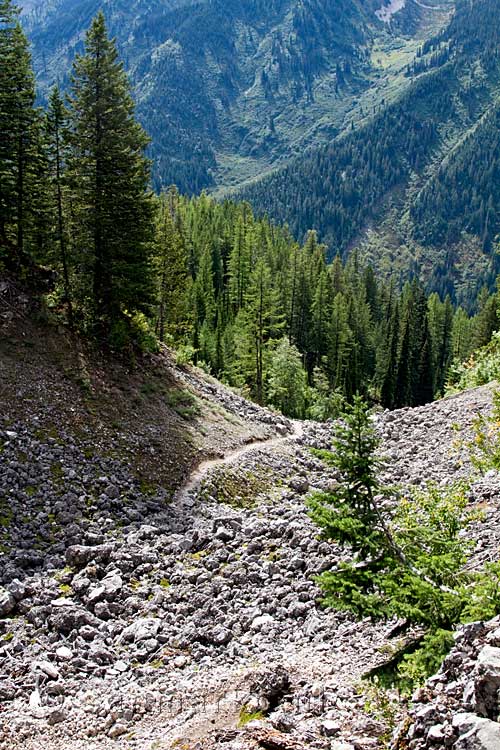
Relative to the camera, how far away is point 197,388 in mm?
35781

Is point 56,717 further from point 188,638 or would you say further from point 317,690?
point 317,690

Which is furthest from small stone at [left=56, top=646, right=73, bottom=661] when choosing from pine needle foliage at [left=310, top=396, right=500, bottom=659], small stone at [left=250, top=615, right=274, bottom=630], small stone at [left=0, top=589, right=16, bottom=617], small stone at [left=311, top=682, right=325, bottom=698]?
pine needle foliage at [left=310, top=396, right=500, bottom=659]

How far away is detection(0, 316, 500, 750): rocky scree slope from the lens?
11.2m

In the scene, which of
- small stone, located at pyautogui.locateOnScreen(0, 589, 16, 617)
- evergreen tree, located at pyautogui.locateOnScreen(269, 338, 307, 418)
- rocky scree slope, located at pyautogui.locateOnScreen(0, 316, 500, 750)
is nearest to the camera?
rocky scree slope, located at pyautogui.locateOnScreen(0, 316, 500, 750)

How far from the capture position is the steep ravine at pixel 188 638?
10945mm

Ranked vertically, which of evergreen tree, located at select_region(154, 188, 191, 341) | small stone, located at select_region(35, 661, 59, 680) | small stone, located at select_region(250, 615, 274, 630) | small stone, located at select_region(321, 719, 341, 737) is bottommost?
small stone, located at select_region(35, 661, 59, 680)

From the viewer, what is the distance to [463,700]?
752 cm

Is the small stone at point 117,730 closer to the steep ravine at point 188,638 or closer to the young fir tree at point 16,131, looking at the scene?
the steep ravine at point 188,638

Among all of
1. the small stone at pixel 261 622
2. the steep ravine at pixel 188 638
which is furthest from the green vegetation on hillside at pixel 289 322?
the small stone at pixel 261 622

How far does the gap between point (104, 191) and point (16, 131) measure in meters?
4.84

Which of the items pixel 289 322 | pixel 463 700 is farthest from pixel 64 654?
pixel 289 322

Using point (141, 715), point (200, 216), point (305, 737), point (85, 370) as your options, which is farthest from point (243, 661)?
point (200, 216)

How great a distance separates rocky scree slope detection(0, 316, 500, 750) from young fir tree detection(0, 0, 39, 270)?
1065 cm

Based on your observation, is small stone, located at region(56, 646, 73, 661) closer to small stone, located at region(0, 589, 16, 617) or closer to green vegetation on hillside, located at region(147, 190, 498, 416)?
small stone, located at region(0, 589, 16, 617)
